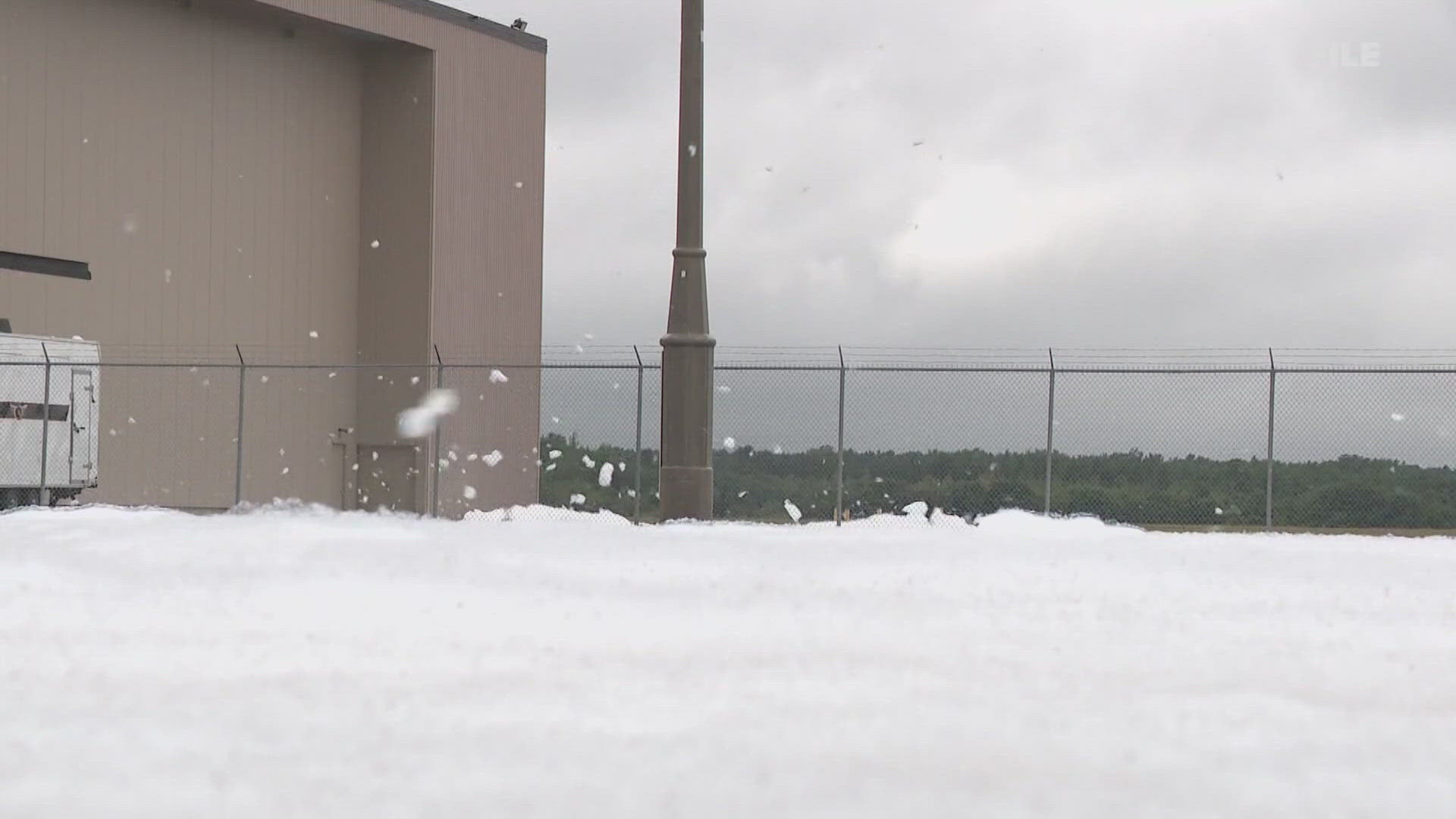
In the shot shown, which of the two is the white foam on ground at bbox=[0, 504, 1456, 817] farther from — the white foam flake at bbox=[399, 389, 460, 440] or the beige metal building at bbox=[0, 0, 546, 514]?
the white foam flake at bbox=[399, 389, 460, 440]

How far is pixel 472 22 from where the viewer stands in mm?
38312

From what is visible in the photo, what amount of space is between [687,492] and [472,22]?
24037 mm

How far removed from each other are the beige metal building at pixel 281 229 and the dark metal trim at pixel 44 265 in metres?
0.05

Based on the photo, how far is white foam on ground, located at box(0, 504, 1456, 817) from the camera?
477 centimetres

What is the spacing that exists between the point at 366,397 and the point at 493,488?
3238 mm

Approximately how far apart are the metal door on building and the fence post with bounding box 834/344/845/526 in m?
12.0

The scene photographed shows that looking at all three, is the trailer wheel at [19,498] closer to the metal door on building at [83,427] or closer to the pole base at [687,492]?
the metal door on building at [83,427]

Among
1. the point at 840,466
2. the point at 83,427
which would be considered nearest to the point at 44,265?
the point at 83,427

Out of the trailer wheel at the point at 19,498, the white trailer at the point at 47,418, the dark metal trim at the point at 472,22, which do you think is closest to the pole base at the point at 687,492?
the white trailer at the point at 47,418

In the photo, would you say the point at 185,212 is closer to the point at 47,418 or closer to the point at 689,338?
the point at 47,418

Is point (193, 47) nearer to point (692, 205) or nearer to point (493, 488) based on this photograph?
point (493, 488)

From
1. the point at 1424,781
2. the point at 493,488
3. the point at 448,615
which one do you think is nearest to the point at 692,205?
the point at 448,615

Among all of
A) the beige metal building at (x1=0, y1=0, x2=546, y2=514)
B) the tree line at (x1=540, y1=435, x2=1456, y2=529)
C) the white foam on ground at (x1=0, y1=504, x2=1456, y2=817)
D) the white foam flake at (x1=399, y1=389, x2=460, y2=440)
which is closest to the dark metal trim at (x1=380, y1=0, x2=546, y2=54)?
the beige metal building at (x1=0, y1=0, x2=546, y2=514)

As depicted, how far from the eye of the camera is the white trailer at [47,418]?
26.6 m
